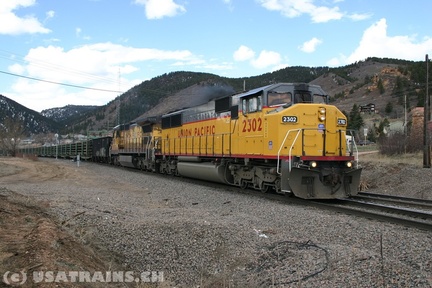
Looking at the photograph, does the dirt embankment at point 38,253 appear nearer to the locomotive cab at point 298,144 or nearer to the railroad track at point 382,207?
the railroad track at point 382,207

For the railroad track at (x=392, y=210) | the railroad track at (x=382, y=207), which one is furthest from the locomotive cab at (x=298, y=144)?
the railroad track at (x=392, y=210)

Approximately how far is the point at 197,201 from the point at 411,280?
8.42 meters

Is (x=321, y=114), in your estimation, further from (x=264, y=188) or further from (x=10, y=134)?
(x=10, y=134)

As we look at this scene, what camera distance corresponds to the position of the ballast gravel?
5.03 metres

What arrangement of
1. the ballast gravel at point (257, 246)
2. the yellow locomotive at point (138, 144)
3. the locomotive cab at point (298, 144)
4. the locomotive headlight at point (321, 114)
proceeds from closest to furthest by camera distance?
the ballast gravel at point (257, 246) → the locomotive cab at point (298, 144) → the locomotive headlight at point (321, 114) → the yellow locomotive at point (138, 144)

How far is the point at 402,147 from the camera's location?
28.6 meters

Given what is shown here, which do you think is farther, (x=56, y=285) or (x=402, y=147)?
(x=402, y=147)

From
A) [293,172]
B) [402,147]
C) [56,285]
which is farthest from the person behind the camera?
[402,147]

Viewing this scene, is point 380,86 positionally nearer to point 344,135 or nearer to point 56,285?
point 344,135

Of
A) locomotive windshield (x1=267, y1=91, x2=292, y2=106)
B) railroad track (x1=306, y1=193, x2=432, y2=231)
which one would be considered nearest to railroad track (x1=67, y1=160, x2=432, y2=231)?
railroad track (x1=306, y1=193, x2=432, y2=231)

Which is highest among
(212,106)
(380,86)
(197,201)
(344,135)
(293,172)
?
(380,86)

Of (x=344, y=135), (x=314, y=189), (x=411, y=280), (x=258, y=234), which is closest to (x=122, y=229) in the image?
(x=258, y=234)

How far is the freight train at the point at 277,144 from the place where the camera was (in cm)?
1183

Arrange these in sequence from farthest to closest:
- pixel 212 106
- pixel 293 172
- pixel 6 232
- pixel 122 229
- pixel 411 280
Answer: pixel 212 106 → pixel 293 172 → pixel 122 229 → pixel 6 232 → pixel 411 280
